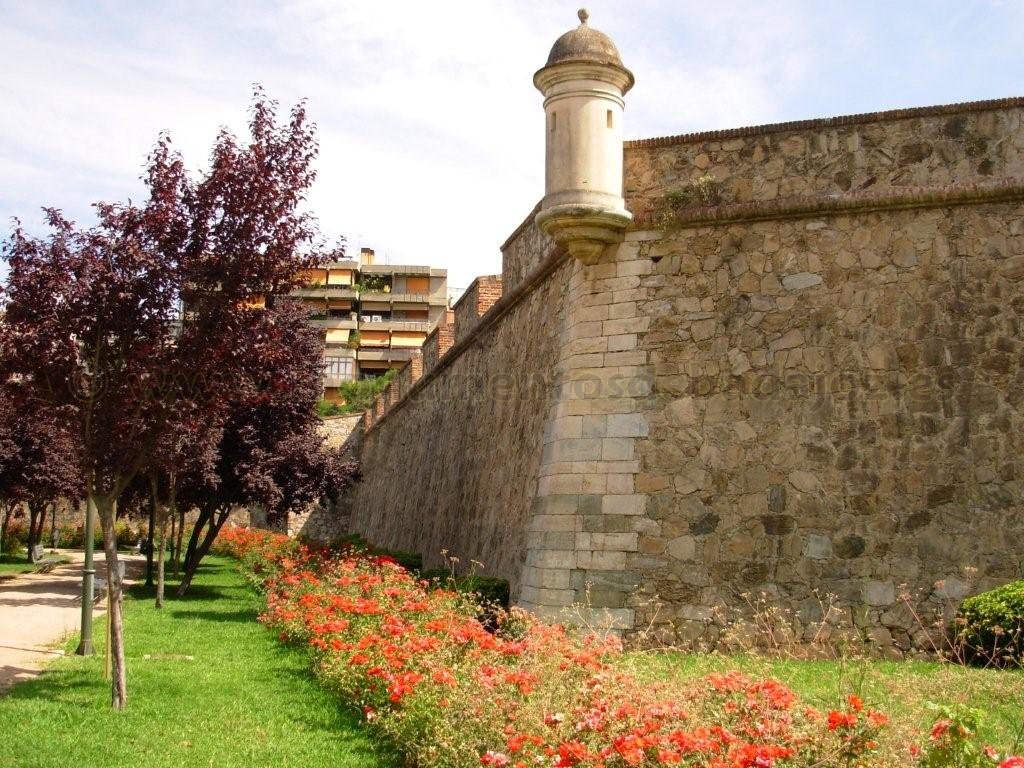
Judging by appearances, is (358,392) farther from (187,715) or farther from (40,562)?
(187,715)

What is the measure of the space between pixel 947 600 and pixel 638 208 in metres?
4.49

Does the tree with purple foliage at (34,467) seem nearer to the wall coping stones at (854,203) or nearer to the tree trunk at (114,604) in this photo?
the tree trunk at (114,604)

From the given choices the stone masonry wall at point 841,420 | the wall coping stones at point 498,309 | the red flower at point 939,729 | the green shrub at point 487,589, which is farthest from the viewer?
the wall coping stones at point 498,309

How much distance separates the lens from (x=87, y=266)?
8797 mm

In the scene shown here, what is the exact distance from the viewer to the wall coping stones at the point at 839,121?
32.7 feet

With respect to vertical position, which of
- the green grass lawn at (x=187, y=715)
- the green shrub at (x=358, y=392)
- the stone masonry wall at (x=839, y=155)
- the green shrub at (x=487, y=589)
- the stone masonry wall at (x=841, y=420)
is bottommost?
the green grass lawn at (x=187, y=715)

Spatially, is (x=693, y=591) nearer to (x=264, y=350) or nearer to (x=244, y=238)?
(x=264, y=350)

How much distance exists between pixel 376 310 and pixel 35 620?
69.6 m

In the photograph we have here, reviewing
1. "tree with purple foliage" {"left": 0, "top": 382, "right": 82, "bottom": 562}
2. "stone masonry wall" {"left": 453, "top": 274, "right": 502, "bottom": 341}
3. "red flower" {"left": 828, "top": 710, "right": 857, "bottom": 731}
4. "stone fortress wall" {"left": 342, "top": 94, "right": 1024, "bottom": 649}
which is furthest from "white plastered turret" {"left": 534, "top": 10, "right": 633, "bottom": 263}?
"tree with purple foliage" {"left": 0, "top": 382, "right": 82, "bottom": 562}

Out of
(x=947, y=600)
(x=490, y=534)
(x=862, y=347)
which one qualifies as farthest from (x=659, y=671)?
(x=490, y=534)

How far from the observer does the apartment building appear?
80.9m

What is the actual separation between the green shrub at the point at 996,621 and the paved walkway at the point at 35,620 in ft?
25.4

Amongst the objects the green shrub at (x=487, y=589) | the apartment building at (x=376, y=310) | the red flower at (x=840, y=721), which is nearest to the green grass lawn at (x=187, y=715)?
the green shrub at (x=487, y=589)

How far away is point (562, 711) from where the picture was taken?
18.8 feet
